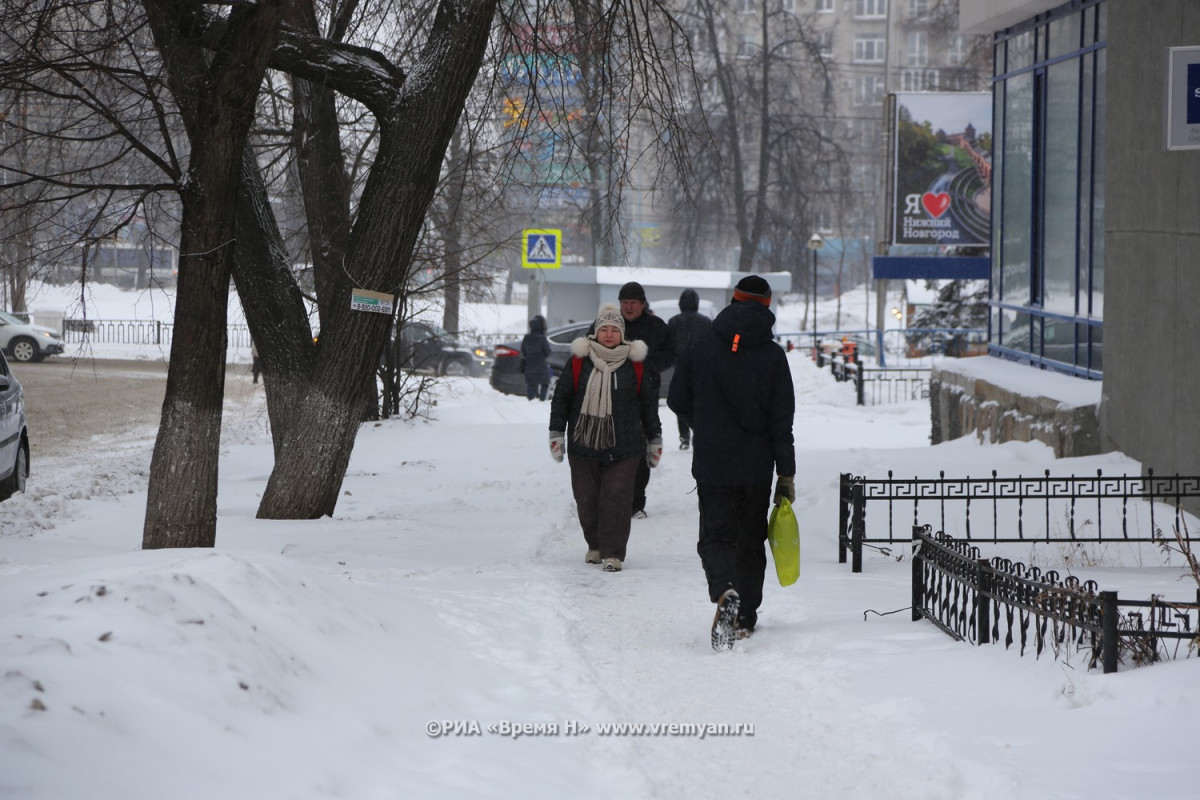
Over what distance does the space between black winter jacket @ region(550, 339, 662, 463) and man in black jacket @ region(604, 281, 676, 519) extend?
1403 millimetres

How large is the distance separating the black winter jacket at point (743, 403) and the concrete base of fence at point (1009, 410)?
6.41 metres

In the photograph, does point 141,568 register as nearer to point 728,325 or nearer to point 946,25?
point 728,325

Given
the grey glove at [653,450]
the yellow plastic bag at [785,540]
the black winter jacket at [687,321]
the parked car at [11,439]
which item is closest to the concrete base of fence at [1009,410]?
the black winter jacket at [687,321]

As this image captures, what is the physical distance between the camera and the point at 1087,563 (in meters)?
9.12

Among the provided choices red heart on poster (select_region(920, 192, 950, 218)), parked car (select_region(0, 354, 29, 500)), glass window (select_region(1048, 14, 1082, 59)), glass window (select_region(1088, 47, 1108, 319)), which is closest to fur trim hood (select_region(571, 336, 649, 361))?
parked car (select_region(0, 354, 29, 500))

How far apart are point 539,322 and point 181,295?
1466 cm

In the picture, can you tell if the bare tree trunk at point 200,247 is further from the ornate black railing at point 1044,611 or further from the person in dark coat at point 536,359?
the person in dark coat at point 536,359

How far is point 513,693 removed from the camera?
208 inches

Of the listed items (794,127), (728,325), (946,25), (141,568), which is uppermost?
(946,25)

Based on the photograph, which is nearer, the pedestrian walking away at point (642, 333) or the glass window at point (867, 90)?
the pedestrian walking away at point (642, 333)

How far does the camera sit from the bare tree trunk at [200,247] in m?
7.41

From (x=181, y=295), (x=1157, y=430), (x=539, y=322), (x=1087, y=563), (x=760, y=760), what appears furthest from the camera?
(x=539, y=322)

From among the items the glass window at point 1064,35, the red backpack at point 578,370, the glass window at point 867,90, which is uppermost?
the glass window at point 867,90

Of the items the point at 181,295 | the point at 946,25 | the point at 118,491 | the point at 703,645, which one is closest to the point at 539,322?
the point at 118,491
